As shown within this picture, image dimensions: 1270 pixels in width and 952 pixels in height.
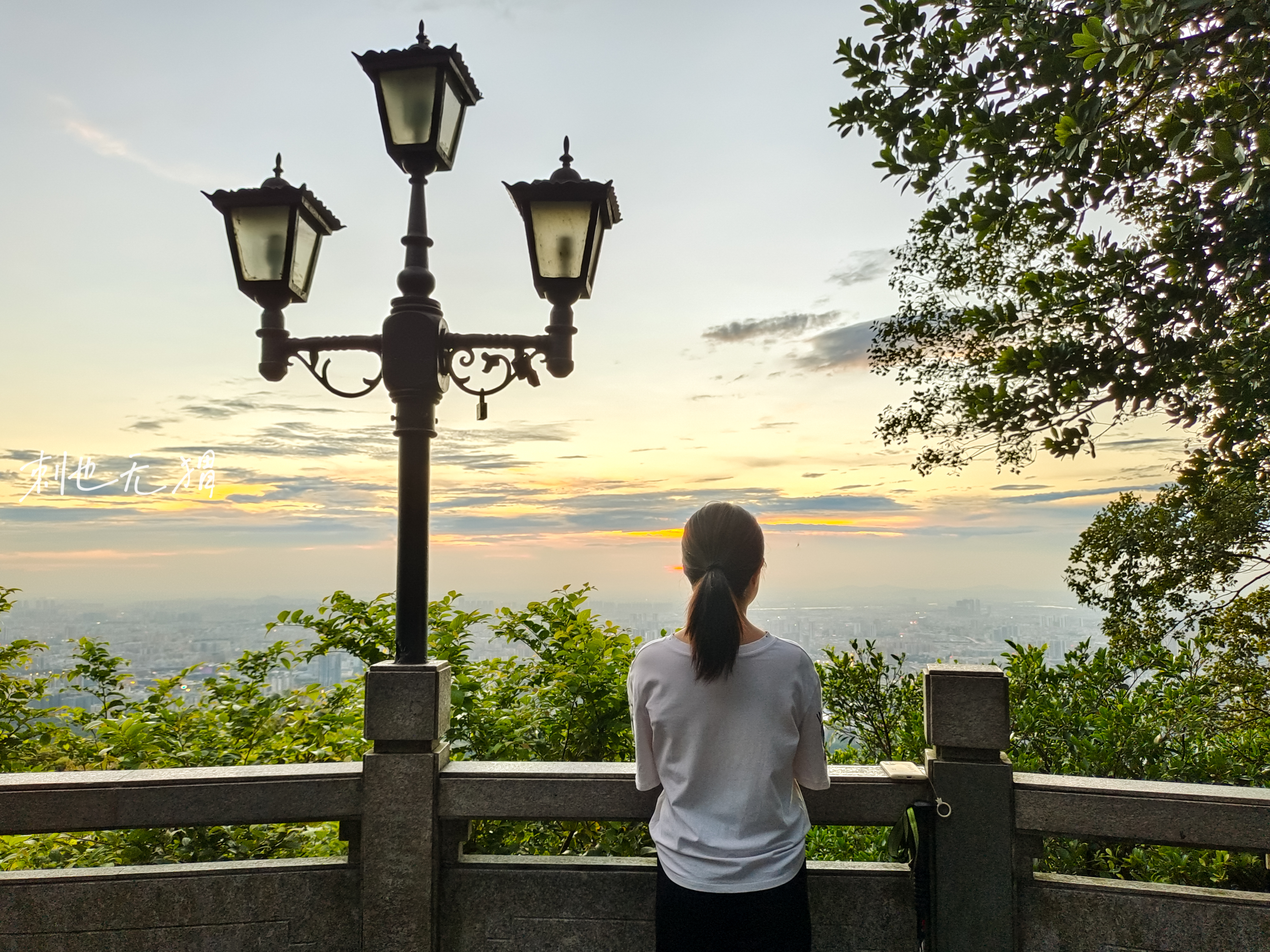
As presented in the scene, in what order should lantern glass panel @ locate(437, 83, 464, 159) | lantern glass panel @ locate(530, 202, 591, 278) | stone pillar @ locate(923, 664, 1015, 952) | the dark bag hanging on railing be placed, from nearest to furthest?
1. the dark bag hanging on railing
2. stone pillar @ locate(923, 664, 1015, 952)
3. lantern glass panel @ locate(530, 202, 591, 278)
4. lantern glass panel @ locate(437, 83, 464, 159)

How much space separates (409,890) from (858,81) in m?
5.10

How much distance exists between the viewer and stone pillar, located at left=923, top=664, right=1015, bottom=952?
125 inches

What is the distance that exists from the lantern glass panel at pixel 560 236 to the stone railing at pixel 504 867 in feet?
6.47

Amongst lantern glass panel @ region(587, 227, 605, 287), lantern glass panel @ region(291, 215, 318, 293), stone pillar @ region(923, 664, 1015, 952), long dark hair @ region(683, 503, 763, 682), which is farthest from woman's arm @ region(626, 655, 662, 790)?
lantern glass panel @ region(291, 215, 318, 293)

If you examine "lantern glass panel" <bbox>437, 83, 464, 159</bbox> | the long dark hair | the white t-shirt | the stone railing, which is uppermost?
"lantern glass panel" <bbox>437, 83, 464, 159</bbox>

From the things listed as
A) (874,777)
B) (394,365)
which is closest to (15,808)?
(394,365)

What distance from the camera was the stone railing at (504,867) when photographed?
125 inches

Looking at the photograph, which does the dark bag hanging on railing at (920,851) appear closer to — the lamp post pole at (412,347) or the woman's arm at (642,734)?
the woman's arm at (642,734)

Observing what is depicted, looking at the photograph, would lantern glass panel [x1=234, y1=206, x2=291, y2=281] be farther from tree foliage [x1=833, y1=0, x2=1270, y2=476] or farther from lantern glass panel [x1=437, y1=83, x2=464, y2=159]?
tree foliage [x1=833, y1=0, x2=1270, y2=476]

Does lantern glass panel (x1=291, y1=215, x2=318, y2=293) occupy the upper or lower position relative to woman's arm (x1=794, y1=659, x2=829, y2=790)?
upper

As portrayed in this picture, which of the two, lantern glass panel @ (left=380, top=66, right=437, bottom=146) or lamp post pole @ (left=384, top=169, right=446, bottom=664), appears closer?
lamp post pole @ (left=384, top=169, right=446, bottom=664)

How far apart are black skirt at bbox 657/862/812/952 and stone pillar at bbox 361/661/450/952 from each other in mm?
1545

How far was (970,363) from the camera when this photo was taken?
6.75m

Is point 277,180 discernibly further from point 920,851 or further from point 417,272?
point 920,851
